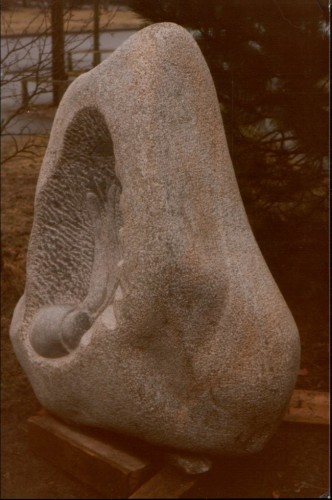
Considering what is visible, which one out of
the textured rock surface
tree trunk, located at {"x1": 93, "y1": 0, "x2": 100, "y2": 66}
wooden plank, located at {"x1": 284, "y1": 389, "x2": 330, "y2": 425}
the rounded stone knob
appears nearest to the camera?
the textured rock surface

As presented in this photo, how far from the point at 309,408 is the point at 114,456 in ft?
2.93

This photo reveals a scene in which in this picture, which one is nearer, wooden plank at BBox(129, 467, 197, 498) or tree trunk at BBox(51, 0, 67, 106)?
wooden plank at BBox(129, 467, 197, 498)

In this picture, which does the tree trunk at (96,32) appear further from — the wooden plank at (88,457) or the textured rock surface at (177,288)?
the wooden plank at (88,457)

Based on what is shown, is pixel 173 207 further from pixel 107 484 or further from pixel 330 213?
pixel 330 213

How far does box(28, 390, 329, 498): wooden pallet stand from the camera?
2.82 m

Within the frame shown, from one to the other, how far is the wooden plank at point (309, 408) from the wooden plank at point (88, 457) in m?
0.71

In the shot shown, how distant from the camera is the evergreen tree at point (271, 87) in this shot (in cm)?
327

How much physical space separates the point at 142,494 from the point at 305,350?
59.5 inches

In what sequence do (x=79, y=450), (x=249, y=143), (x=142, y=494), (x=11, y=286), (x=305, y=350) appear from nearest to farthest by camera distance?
(x=142, y=494)
(x=79, y=450)
(x=249, y=143)
(x=305, y=350)
(x=11, y=286)

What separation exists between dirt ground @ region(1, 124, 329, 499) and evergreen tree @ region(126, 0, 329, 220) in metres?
0.26

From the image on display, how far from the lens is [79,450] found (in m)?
3.00

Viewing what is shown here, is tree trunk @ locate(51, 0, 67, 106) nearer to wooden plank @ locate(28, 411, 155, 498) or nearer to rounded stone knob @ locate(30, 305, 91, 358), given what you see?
rounded stone knob @ locate(30, 305, 91, 358)

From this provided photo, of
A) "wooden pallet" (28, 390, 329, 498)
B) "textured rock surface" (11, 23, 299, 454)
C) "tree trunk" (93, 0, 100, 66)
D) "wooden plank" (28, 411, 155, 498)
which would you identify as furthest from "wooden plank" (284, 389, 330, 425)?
"tree trunk" (93, 0, 100, 66)

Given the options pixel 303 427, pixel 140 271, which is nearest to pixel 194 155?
pixel 140 271
